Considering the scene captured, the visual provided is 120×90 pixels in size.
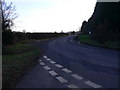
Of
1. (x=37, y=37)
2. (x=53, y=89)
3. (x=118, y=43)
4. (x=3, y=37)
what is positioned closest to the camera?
(x=53, y=89)

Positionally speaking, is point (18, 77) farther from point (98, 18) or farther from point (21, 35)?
point (21, 35)

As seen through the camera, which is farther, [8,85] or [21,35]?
[21,35]

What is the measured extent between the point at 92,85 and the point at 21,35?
156 ft

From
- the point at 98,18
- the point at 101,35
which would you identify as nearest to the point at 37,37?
the point at 98,18

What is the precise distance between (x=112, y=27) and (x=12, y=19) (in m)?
16.1

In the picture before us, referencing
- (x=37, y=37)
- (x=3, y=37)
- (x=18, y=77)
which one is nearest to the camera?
(x=18, y=77)

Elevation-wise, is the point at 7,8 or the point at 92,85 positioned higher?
the point at 7,8

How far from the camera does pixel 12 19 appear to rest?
123 feet

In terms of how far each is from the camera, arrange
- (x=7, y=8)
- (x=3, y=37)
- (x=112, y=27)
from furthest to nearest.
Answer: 1. (x=7, y=8)
2. (x=112, y=27)
3. (x=3, y=37)

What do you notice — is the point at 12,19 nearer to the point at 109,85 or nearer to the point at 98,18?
the point at 98,18

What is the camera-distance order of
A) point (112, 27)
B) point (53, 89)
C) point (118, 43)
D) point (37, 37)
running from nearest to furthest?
point (53, 89), point (118, 43), point (112, 27), point (37, 37)

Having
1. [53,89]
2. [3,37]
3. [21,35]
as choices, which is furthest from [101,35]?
[53,89]

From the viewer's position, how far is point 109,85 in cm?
755

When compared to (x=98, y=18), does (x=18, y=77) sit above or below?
below
